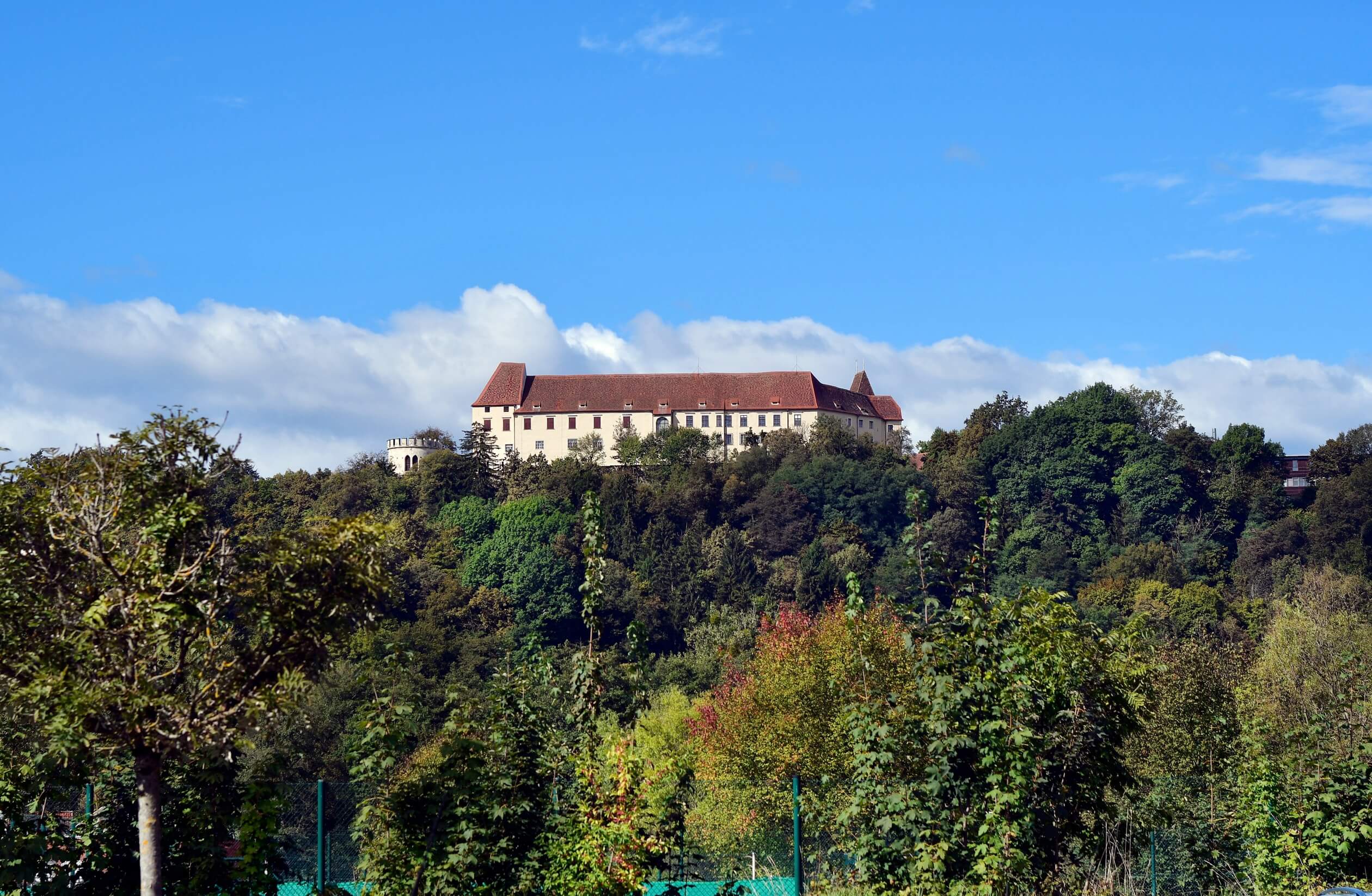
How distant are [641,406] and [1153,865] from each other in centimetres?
→ 11089

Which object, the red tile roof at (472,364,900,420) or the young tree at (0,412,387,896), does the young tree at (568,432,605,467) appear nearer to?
the red tile roof at (472,364,900,420)

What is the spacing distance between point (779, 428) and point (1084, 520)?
29426 millimetres

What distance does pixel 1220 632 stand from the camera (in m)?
77.1

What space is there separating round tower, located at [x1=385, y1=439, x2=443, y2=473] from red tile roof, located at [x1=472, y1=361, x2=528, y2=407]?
11.4 metres

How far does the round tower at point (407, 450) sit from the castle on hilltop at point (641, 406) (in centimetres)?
756

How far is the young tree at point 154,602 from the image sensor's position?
9.41 meters

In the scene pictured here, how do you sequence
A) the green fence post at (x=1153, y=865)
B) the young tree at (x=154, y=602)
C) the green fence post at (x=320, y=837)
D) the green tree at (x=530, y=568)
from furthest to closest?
the green tree at (x=530, y=568) → the green fence post at (x=1153, y=865) → the green fence post at (x=320, y=837) → the young tree at (x=154, y=602)

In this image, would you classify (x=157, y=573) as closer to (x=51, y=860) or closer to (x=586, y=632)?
(x=51, y=860)

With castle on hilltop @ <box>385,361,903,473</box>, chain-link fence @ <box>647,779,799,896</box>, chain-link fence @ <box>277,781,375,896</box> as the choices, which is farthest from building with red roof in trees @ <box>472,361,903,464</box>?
chain-link fence @ <box>277,781,375,896</box>

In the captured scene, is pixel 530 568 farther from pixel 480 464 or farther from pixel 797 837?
pixel 797 837

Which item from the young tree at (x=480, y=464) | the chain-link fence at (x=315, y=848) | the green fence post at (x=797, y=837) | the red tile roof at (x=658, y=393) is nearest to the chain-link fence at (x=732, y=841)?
the green fence post at (x=797, y=837)

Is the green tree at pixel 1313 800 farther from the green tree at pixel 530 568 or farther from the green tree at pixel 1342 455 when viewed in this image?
the green tree at pixel 1342 455

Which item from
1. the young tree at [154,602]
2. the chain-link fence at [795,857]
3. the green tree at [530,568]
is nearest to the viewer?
the young tree at [154,602]

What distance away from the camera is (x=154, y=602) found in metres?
9.40
